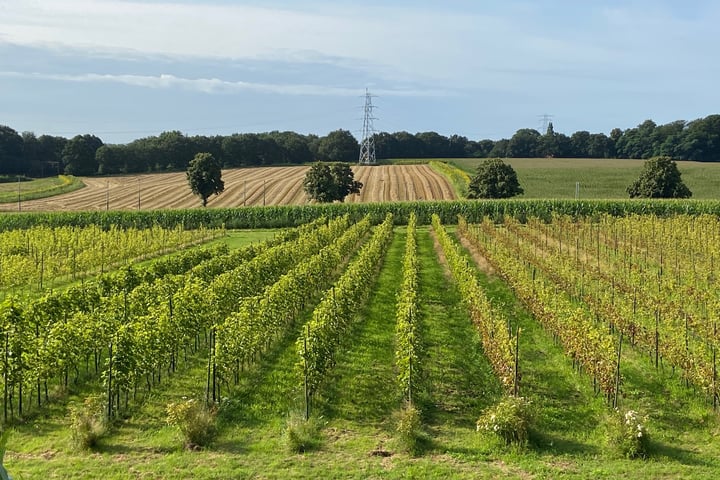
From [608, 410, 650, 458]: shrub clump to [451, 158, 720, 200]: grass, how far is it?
61980 millimetres

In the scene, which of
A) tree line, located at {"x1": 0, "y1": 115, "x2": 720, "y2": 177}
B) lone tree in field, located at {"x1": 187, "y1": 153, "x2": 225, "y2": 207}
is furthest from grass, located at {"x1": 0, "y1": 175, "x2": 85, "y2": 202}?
lone tree in field, located at {"x1": 187, "y1": 153, "x2": 225, "y2": 207}

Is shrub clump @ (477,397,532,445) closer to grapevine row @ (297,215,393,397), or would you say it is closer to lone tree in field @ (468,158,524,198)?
grapevine row @ (297,215,393,397)

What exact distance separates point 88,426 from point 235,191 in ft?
221

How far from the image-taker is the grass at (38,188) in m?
72.2

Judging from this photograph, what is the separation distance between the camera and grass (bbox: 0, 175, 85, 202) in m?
72.2

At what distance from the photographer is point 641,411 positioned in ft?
39.4

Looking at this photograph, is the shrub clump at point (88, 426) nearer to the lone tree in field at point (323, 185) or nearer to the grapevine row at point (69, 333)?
the grapevine row at point (69, 333)

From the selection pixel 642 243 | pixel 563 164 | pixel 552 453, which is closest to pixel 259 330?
pixel 552 453

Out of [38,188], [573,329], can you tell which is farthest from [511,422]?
[38,188]

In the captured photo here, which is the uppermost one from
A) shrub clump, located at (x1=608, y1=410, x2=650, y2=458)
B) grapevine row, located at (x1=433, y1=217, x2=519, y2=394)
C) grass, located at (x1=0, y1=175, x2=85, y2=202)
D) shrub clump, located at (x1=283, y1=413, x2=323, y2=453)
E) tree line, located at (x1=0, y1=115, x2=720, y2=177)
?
tree line, located at (x1=0, y1=115, x2=720, y2=177)

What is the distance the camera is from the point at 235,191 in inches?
3014

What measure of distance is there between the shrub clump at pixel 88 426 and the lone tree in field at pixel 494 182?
53543 mm

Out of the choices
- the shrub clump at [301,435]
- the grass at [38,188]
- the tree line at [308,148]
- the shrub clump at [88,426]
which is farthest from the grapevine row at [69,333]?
the tree line at [308,148]

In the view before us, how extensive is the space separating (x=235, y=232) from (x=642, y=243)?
2924 centimetres
